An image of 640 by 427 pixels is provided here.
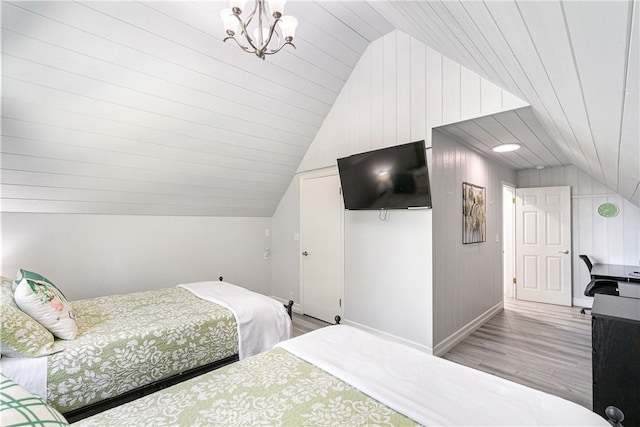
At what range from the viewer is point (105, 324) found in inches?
80.5

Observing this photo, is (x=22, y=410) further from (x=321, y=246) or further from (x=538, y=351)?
(x=538, y=351)

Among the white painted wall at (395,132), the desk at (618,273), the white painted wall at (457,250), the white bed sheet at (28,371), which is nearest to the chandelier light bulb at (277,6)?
the white painted wall at (395,132)

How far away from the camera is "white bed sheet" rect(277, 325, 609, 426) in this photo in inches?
39.3

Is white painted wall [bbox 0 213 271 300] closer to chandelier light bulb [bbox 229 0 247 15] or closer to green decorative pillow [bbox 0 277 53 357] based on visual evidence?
green decorative pillow [bbox 0 277 53 357]

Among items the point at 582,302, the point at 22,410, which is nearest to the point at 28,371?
the point at 22,410

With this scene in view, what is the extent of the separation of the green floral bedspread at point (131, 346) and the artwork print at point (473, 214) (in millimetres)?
2728

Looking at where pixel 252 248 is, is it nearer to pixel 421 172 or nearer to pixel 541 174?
pixel 421 172

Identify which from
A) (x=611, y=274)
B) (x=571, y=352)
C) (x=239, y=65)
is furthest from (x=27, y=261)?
(x=611, y=274)

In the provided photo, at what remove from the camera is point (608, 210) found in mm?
4246

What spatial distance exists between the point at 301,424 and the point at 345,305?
8.75 ft

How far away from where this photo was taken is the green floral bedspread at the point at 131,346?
1648 mm

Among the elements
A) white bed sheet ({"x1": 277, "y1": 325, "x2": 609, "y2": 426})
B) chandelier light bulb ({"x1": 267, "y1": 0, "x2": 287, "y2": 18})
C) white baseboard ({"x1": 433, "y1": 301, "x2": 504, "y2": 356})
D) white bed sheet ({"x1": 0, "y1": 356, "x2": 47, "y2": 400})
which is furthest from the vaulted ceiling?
white baseboard ({"x1": 433, "y1": 301, "x2": 504, "y2": 356})

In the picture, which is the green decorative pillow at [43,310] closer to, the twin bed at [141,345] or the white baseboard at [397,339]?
the twin bed at [141,345]

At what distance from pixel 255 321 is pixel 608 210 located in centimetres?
516
